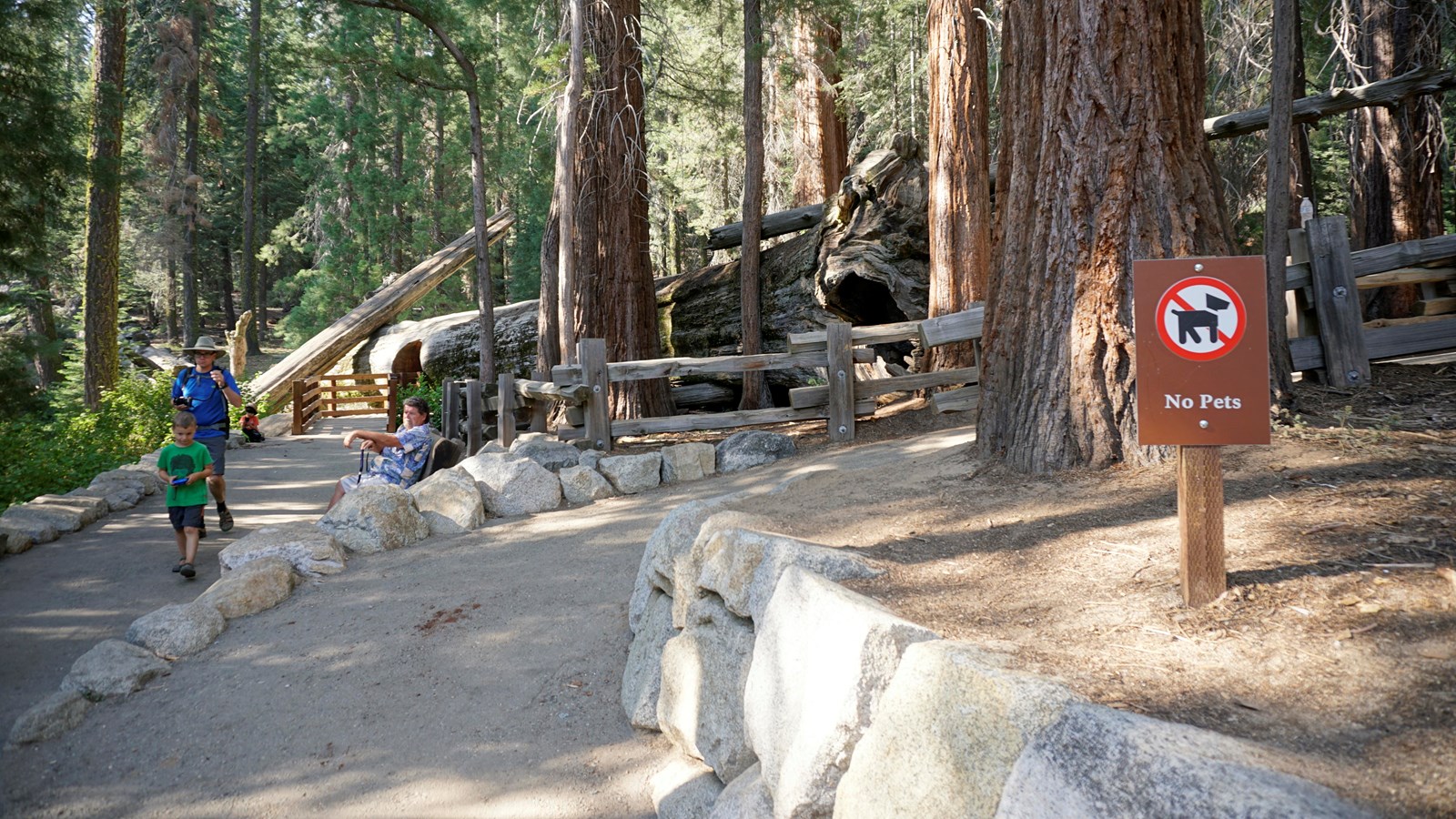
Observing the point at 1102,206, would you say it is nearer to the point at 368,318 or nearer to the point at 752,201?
the point at 752,201

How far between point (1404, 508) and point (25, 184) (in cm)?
1176

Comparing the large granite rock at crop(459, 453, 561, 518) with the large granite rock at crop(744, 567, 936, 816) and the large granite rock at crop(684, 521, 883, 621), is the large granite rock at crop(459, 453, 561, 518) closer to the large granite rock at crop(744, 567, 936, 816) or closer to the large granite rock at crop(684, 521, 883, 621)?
the large granite rock at crop(684, 521, 883, 621)

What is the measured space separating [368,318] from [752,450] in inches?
608

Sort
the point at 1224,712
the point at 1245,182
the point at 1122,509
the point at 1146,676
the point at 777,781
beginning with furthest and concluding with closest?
1. the point at 1245,182
2. the point at 1122,509
3. the point at 777,781
4. the point at 1146,676
5. the point at 1224,712

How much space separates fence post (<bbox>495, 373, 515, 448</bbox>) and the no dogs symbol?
9.35 meters

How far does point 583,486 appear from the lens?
8758 millimetres

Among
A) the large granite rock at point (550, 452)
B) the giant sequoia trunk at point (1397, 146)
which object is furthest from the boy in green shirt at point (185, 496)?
the giant sequoia trunk at point (1397, 146)

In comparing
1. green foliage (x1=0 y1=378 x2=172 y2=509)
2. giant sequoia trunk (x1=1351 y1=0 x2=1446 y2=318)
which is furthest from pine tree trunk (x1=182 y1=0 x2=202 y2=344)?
giant sequoia trunk (x1=1351 y1=0 x2=1446 y2=318)

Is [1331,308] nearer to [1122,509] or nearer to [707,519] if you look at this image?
[1122,509]

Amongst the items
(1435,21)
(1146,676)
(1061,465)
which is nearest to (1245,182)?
(1435,21)

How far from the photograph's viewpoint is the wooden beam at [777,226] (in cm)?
1408

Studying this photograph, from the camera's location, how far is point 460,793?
14.3 feet

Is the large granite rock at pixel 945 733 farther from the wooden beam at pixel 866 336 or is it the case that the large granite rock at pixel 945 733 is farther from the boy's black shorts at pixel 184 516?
the wooden beam at pixel 866 336

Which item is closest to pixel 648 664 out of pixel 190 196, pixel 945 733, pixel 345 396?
pixel 945 733
